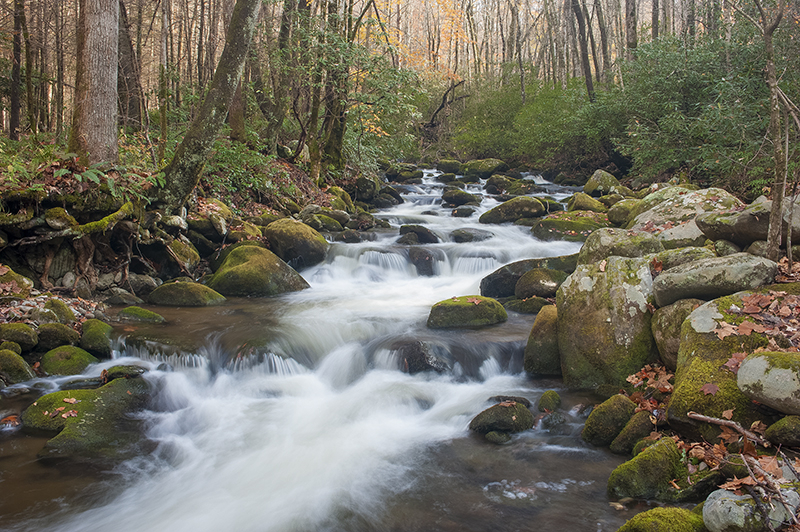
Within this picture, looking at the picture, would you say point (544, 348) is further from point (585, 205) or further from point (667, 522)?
point (585, 205)

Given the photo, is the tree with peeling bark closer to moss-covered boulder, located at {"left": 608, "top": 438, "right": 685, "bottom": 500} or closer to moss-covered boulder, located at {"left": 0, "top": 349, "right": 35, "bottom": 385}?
moss-covered boulder, located at {"left": 0, "top": 349, "right": 35, "bottom": 385}

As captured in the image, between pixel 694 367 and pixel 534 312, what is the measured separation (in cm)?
410

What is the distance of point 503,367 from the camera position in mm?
7023

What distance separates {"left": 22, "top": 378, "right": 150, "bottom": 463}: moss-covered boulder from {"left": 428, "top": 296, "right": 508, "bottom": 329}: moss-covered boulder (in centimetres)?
455

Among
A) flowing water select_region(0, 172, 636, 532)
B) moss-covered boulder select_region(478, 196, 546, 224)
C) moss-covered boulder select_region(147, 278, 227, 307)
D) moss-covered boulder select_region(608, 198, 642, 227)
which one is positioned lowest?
flowing water select_region(0, 172, 636, 532)

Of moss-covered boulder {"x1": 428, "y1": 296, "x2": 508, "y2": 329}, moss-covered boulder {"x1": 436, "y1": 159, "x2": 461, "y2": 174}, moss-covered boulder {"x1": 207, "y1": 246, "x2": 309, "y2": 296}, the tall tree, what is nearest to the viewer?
moss-covered boulder {"x1": 428, "y1": 296, "x2": 508, "y2": 329}

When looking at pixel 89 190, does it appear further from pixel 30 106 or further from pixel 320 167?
pixel 320 167

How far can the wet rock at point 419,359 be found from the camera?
275 inches

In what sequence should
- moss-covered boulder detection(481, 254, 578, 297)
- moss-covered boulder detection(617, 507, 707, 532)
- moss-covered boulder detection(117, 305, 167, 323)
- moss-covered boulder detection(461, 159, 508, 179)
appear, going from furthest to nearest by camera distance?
1. moss-covered boulder detection(461, 159, 508, 179)
2. moss-covered boulder detection(481, 254, 578, 297)
3. moss-covered boulder detection(117, 305, 167, 323)
4. moss-covered boulder detection(617, 507, 707, 532)

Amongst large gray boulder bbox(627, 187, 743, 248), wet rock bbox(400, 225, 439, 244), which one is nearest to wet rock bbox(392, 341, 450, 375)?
large gray boulder bbox(627, 187, 743, 248)

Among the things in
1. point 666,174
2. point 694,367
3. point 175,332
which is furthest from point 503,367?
point 666,174

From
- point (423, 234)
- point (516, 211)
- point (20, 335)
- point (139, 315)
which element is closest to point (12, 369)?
point (20, 335)

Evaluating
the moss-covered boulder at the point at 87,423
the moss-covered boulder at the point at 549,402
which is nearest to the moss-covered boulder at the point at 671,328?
the moss-covered boulder at the point at 549,402

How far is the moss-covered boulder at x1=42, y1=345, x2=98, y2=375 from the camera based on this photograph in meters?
6.22
